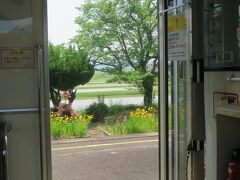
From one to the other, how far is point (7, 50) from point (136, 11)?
2758mm

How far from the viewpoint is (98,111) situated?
4.62 m

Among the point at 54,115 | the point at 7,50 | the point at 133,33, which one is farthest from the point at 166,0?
the point at 133,33

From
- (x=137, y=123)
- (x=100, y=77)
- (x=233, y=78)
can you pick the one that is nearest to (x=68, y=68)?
(x=100, y=77)

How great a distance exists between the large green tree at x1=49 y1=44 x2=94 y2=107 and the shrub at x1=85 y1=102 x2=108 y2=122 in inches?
19.0

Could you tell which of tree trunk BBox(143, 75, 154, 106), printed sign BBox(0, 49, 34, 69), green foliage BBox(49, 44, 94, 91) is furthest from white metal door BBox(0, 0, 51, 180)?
tree trunk BBox(143, 75, 154, 106)

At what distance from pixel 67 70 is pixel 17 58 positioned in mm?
1670

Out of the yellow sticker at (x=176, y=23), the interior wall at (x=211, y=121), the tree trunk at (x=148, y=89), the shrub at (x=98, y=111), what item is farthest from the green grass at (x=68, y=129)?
the interior wall at (x=211, y=121)

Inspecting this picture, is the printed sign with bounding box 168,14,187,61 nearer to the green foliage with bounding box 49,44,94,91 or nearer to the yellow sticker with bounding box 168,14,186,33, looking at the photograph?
the yellow sticker with bounding box 168,14,186,33

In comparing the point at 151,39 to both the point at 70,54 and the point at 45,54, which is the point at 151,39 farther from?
the point at 45,54

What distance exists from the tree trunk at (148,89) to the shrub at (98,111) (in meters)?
0.61

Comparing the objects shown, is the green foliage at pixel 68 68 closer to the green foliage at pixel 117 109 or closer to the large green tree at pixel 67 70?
the large green tree at pixel 67 70

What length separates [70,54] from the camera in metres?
4.12

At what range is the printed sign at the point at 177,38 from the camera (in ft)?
7.73

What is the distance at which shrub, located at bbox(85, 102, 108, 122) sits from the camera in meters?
4.54
